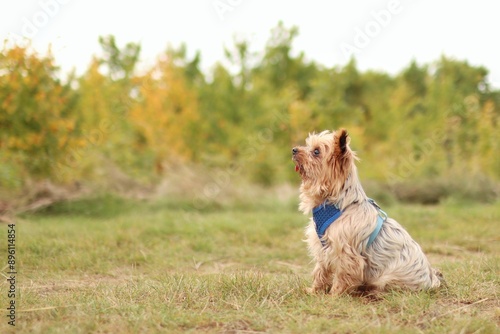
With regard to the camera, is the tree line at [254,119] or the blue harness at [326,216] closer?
the blue harness at [326,216]

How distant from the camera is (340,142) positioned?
213 inches

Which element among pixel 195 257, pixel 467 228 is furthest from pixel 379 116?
pixel 195 257

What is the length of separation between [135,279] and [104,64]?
18.6 m

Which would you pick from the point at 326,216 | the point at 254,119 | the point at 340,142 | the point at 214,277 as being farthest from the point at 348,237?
the point at 254,119

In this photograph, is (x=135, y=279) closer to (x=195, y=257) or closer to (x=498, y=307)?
(x=195, y=257)

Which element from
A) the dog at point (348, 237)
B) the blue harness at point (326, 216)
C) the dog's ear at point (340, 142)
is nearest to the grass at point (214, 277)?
the dog at point (348, 237)

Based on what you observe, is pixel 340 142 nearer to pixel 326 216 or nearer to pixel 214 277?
pixel 326 216

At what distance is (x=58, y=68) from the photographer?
12961mm

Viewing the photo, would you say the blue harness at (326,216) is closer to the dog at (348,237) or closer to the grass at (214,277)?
the dog at (348,237)

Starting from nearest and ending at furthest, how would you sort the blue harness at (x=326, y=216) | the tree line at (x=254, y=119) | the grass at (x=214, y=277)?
the grass at (x=214, y=277)
the blue harness at (x=326, y=216)
the tree line at (x=254, y=119)

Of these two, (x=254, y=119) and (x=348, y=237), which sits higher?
(x=254, y=119)

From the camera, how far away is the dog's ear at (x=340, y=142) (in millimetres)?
5343

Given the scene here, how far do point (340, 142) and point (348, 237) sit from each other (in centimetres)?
101

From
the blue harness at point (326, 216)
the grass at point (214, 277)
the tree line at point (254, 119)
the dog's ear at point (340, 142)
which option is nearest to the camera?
the grass at point (214, 277)
